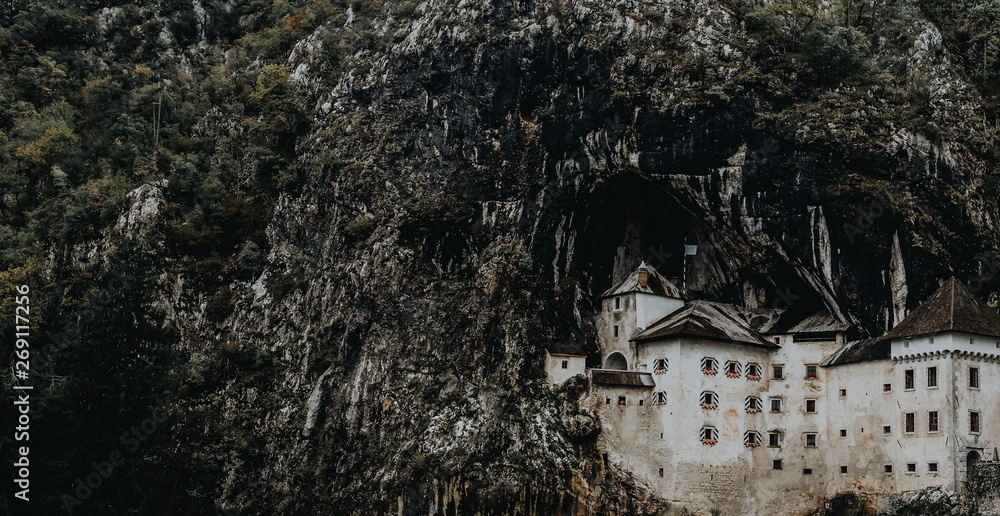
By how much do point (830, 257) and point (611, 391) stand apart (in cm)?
1422

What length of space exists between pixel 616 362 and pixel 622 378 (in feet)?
10.6

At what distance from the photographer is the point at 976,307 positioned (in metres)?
56.5

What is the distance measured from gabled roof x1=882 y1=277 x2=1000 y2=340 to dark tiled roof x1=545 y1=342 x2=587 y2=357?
56.0 ft

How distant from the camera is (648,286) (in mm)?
66000

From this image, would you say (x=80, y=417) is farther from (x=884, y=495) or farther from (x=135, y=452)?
(x=884, y=495)

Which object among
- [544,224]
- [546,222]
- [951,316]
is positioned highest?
[546,222]

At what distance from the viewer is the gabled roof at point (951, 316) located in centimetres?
5544

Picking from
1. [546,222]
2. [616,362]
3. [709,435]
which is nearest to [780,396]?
[709,435]

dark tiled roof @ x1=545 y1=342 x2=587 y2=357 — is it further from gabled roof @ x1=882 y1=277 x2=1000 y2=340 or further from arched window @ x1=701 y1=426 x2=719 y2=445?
gabled roof @ x1=882 y1=277 x2=1000 y2=340

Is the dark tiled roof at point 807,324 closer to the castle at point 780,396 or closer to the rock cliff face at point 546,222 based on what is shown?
the castle at point 780,396

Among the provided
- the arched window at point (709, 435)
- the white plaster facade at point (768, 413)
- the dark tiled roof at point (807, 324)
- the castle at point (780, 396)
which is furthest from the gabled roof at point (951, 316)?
the arched window at point (709, 435)

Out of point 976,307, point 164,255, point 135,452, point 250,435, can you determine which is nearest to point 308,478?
point 250,435

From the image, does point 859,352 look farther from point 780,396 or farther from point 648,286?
point 648,286

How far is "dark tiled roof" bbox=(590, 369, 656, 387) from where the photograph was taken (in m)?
62.7
